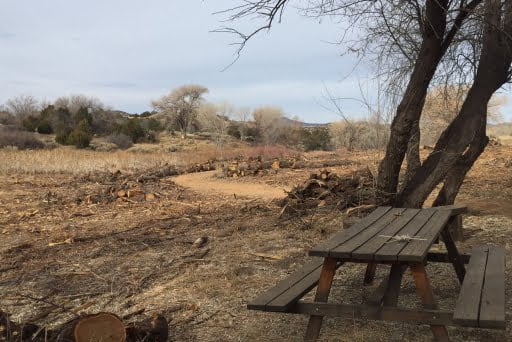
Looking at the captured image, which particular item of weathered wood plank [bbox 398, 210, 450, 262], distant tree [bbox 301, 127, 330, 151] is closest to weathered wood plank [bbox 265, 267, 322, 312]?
weathered wood plank [bbox 398, 210, 450, 262]

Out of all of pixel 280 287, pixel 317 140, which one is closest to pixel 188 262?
pixel 280 287

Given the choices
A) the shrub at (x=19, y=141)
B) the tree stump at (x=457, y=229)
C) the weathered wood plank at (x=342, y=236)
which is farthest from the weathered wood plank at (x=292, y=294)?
the shrub at (x=19, y=141)

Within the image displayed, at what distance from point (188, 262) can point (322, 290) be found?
3041 mm

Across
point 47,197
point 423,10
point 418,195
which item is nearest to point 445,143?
point 418,195

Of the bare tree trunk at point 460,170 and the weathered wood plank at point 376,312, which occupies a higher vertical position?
the bare tree trunk at point 460,170

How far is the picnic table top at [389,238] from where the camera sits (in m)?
2.94

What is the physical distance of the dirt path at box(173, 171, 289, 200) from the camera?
1321 centimetres

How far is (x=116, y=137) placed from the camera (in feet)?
141

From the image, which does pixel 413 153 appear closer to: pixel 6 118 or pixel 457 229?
pixel 457 229

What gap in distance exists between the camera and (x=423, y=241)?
3156 mm

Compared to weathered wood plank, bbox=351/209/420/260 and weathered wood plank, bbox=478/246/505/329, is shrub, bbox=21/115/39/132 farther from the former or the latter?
weathered wood plank, bbox=478/246/505/329

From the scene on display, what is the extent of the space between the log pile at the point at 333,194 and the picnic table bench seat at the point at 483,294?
13.0 feet

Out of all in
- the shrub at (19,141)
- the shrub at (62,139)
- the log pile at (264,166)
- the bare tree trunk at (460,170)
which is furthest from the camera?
the shrub at (62,139)

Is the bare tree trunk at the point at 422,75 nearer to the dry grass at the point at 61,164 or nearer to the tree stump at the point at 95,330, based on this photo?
the tree stump at the point at 95,330
